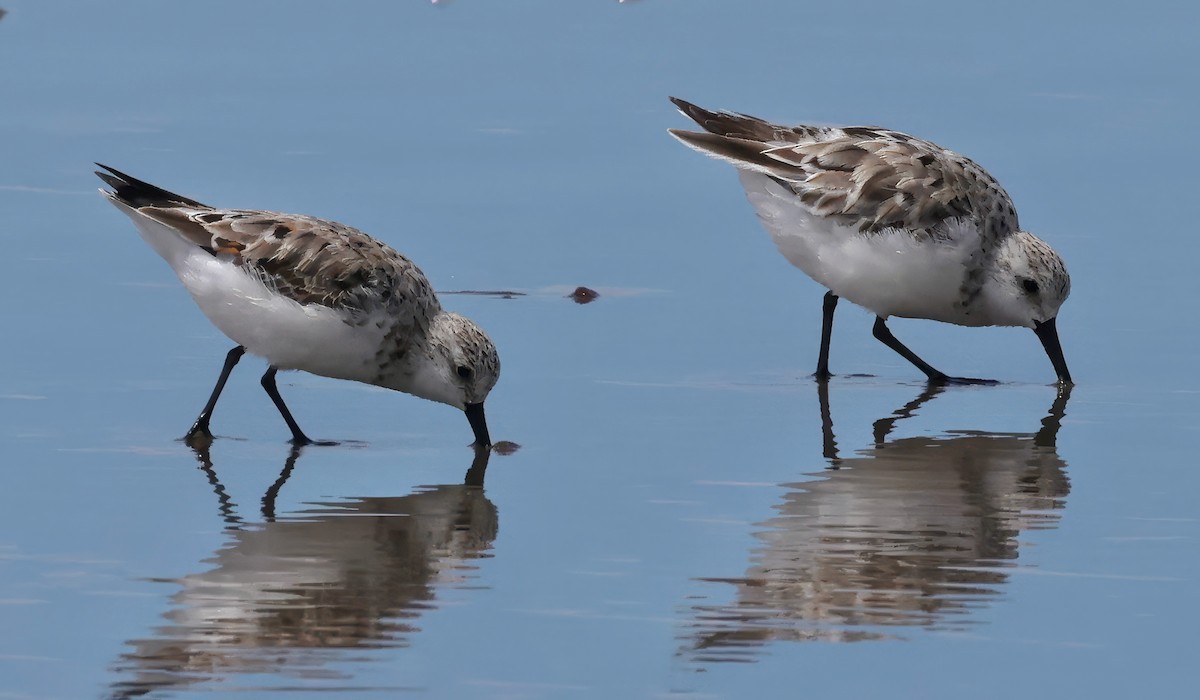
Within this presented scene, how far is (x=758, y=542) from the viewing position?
8812mm

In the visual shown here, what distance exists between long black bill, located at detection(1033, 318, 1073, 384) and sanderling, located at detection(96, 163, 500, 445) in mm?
4009

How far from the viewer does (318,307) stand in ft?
34.7

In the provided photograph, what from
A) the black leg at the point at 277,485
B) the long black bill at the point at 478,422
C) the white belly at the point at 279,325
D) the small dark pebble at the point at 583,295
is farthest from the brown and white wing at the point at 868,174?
the black leg at the point at 277,485

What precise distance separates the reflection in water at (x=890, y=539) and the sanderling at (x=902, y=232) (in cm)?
142

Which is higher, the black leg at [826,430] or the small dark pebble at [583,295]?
the small dark pebble at [583,295]

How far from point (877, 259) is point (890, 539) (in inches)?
149

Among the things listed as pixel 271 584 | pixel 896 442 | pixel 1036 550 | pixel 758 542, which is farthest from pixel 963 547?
pixel 271 584

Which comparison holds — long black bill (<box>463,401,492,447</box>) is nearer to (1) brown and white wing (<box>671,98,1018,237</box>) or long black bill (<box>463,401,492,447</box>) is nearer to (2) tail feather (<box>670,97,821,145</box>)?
(1) brown and white wing (<box>671,98,1018,237</box>)

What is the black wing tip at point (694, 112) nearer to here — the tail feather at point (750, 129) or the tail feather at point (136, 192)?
the tail feather at point (750, 129)

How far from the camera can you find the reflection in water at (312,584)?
713 cm

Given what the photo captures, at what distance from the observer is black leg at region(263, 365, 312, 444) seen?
10.6 metres

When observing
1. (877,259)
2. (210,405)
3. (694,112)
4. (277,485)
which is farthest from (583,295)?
(277,485)

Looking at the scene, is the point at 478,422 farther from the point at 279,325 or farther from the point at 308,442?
the point at 279,325

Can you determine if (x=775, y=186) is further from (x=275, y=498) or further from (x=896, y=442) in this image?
(x=275, y=498)
